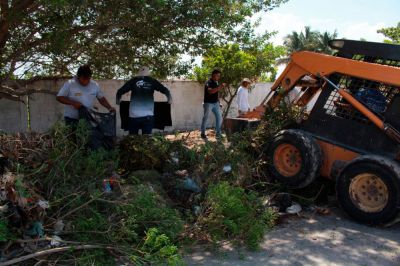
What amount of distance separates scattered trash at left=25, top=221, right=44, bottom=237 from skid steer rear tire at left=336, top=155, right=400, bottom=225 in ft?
12.3

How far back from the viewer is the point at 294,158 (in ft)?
21.9

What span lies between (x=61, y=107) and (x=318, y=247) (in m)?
7.99

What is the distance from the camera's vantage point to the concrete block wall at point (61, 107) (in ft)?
35.1

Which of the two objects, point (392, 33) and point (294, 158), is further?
point (392, 33)

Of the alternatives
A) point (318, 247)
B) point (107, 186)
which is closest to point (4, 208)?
point (107, 186)

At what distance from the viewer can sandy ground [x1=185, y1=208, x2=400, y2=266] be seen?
4539 millimetres

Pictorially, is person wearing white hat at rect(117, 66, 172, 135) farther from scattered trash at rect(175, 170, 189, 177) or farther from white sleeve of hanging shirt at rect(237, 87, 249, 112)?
white sleeve of hanging shirt at rect(237, 87, 249, 112)

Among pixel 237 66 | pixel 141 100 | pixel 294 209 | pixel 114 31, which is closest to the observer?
pixel 294 209

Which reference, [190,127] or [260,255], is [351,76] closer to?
[260,255]

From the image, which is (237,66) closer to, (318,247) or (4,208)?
(318,247)

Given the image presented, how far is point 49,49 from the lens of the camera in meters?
6.79

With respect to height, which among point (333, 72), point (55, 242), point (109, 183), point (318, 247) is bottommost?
point (318, 247)

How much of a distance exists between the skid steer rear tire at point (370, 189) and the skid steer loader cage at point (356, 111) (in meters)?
0.35

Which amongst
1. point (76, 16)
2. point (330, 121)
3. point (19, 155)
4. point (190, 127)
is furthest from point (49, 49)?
point (190, 127)
